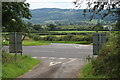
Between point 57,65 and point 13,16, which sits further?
point 57,65

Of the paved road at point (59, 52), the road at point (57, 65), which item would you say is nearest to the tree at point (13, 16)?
the road at point (57, 65)

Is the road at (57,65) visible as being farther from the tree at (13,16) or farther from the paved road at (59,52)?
the tree at (13,16)

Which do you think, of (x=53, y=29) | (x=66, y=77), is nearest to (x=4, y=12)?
(x=66, y=77)

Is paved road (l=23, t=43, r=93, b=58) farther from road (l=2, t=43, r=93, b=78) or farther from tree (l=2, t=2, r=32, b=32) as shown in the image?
tree (l=2, t=2, r=32, b=32)

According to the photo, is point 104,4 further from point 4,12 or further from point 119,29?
point 4,12

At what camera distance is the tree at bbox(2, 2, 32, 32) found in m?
14.7

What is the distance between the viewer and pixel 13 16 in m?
15.2

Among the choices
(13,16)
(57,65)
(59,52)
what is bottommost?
(59,52)

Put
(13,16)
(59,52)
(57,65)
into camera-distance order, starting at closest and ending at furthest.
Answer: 1. (13,16)
2. (57,65)
3. (59,52)

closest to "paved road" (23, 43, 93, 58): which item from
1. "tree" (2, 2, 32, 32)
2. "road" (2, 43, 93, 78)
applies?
"road" (2, 43, 93, 78)

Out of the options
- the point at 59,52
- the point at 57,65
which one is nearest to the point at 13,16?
the point at 57,65

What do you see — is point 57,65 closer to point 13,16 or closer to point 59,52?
point 13,16

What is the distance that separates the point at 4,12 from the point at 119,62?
29.7ft

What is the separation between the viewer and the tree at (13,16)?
14.7 meters
